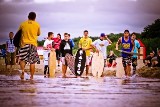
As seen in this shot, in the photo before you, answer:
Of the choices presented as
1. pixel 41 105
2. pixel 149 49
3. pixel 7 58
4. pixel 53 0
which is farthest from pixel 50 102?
pixel 149 49

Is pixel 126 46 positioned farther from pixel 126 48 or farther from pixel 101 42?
pixel 101 42

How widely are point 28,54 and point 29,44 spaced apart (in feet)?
0.63

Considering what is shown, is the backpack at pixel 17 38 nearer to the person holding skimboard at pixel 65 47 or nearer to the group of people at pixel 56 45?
the group of people at pixel 56 45

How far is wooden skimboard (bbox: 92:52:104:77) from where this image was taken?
31.4ft

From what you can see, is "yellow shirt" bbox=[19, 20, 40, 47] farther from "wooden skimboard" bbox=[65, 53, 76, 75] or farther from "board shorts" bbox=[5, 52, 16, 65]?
"board shorts" bbox=[5, 52, 16, 65]

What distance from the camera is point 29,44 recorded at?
23.5ft

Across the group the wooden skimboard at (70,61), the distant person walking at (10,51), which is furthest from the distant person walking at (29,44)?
the distant person walking at (10,51)

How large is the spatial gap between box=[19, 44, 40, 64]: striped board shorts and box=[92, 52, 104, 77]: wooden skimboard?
2768 millimetres

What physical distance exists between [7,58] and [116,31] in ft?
12.7

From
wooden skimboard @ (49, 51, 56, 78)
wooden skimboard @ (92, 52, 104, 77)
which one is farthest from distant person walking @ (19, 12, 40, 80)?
wooden skimboard @ (92, 52, 104, 77)

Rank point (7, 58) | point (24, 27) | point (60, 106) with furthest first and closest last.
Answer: point (7, 58)
point (24, 27)
point (60, 106)

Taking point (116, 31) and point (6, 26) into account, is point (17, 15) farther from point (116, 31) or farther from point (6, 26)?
point (116, 31)

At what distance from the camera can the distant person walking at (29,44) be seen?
7098 millimetres

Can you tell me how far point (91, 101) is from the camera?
3.48m
